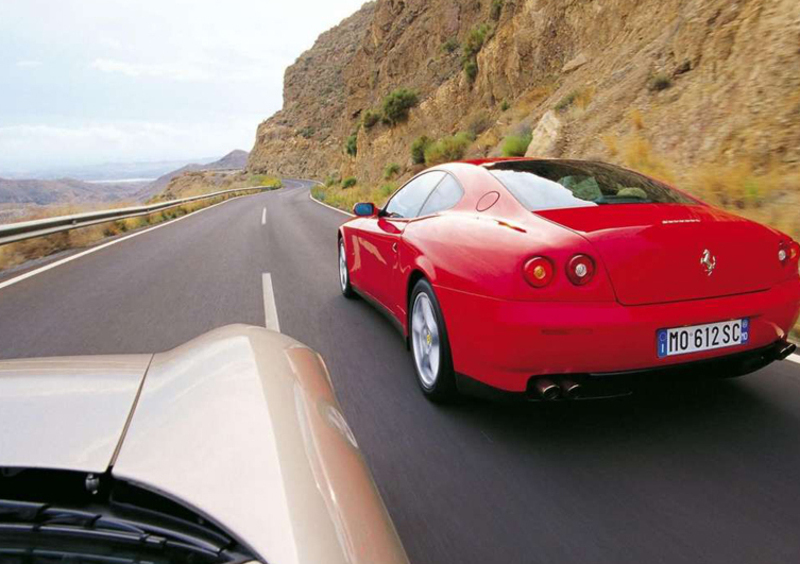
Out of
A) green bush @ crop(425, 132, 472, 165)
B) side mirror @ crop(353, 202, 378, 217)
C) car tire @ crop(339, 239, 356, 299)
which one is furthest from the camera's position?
green bush @ crop(425, 132, 472, 165)

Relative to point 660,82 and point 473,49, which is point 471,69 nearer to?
point 473,49

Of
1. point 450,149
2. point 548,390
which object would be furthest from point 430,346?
point 450,149

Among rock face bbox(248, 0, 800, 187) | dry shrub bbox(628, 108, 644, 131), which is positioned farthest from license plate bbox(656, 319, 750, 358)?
dry shrub bbox(628, 108, 644, 131)

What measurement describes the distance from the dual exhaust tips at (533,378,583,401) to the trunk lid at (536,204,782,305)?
0.43 m

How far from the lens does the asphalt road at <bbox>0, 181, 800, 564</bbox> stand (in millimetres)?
2154

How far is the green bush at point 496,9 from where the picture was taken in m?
25.7

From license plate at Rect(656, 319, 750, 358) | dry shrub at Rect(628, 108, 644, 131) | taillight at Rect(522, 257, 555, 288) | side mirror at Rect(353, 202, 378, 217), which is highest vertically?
dry shrub at Rect(628, 108, 644, 131)

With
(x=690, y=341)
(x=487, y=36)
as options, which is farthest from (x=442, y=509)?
(x=487, y=36)

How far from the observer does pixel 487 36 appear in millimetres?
25531

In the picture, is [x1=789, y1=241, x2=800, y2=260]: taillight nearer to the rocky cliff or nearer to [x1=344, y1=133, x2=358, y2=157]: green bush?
the rocky cliff

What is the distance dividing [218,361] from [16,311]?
17.9 ft

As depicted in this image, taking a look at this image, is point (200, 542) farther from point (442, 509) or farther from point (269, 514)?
point (442, 509)

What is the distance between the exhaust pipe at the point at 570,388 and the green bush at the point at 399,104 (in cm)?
3123

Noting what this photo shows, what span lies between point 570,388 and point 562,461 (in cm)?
37
